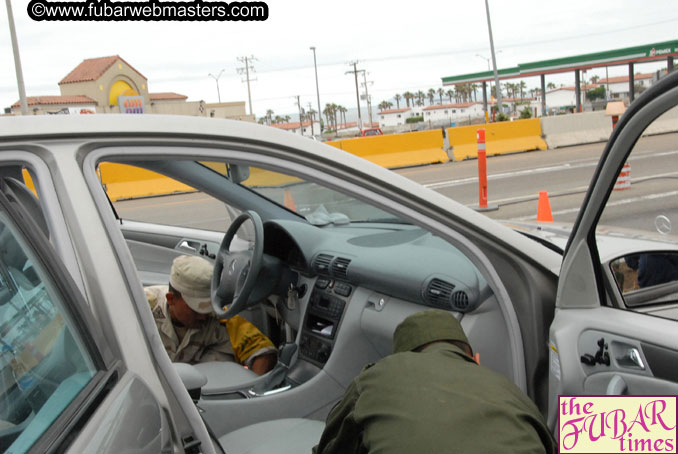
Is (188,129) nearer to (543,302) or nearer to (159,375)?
(159,375)

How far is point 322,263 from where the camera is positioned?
338 centimetres

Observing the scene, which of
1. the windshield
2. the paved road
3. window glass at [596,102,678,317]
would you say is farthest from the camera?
the windshield

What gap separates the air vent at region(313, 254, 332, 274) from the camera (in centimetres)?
334

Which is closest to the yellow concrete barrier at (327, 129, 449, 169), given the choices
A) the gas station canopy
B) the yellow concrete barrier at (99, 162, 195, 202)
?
the yellow concrete barrier at (99, 162, 195, 202)

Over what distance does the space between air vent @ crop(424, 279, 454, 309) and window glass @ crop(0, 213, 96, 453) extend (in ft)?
5.02

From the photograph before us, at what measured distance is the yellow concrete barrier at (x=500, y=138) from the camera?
18.1m

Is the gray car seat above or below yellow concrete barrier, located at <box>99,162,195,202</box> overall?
below

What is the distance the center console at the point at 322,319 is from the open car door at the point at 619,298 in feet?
→ 4.52

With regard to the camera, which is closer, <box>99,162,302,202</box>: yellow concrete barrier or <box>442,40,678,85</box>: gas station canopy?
<box>99,162,302,202</box>: yellow concrete barrier

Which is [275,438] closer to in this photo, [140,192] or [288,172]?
[288,172]

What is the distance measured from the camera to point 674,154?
1978 mm

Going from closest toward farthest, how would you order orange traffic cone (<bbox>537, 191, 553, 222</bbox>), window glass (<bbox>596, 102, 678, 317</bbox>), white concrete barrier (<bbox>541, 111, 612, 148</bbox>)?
window glass (<bbox>596, 102, 678, 317</bbox>), orange traffic cone (<bbox>537, 191, 553, 222</bbox>), white concrete barrier (<bbox>541, 111, 612, 148</bbox>)

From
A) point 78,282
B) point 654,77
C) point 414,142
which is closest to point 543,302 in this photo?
point 654,77

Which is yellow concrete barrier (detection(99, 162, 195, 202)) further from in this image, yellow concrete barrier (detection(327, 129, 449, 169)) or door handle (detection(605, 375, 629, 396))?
door handle (detection(605, 375, 629, 396))
